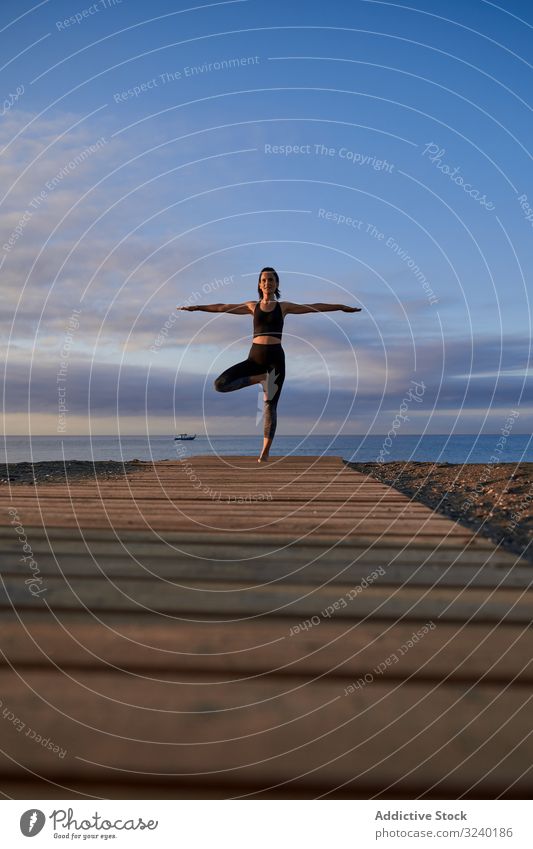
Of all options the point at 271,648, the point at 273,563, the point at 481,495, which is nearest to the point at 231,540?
the point at 273,563

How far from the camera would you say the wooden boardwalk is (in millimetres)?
A: 1376

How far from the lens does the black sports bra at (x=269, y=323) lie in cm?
874

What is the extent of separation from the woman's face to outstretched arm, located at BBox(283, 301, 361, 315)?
248 millimetres

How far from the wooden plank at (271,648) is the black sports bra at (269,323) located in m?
6.92

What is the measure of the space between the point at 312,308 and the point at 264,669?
24.0ft

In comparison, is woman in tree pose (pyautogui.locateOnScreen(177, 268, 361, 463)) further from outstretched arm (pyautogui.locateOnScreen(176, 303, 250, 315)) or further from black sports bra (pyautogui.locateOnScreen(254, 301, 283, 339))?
outstretched arm (pyautogui.locateOnScreen(176, 303, 250, 315))

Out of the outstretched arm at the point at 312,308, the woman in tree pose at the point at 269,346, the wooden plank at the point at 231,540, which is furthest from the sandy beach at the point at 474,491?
the outstretched arm at the point at 312,308

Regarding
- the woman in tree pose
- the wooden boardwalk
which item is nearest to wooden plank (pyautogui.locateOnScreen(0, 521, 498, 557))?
the wooden boardwalk

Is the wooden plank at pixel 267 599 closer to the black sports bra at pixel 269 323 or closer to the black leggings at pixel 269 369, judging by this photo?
the black leggings at pixel 269 369

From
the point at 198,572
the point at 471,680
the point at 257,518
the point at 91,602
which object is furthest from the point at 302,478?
the point at 471,680

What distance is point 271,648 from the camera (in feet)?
6.10

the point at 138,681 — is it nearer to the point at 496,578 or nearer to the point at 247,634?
the point at 247,634

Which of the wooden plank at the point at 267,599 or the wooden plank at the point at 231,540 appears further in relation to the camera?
the wooden plank at the point at 231,540

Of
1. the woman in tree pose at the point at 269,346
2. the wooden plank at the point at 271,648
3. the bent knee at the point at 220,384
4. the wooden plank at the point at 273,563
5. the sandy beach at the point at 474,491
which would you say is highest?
the woman in tree pose at the point at 269,346
